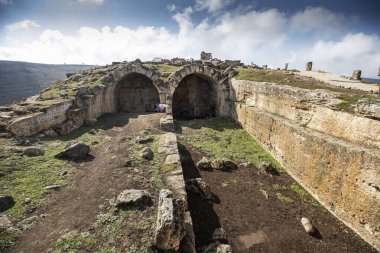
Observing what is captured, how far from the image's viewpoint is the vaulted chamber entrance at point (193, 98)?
17125mm

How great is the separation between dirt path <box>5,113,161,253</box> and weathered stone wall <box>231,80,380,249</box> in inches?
187

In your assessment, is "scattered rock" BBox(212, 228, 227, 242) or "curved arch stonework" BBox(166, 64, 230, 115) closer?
"scattered rock" BBox(212, 228, 227, 242)

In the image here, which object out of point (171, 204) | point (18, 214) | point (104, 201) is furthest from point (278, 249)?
point (18, 214)

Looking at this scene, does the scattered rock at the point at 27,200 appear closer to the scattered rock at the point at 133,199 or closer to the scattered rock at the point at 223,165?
the scattered rock at the point at 133,199

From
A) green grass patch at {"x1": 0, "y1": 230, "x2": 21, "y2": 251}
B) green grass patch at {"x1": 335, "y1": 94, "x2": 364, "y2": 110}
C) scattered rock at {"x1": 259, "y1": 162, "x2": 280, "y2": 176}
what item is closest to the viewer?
green grass patch at {"x1": 0, "y1": 230, "x2": 21, "y2": 251}

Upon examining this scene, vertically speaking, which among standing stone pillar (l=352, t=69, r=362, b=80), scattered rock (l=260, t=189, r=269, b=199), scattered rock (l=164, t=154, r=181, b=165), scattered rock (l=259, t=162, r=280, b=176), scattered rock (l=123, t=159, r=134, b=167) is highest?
standing stone pillar (l=352, t=69, r=362, b=80)

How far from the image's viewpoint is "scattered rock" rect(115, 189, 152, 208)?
471 cm

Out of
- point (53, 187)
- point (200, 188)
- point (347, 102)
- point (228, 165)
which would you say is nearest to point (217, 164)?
point (228, 165)

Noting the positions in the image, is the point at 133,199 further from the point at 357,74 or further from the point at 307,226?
the point at 357,74

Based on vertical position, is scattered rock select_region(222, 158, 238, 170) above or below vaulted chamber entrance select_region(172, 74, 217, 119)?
below

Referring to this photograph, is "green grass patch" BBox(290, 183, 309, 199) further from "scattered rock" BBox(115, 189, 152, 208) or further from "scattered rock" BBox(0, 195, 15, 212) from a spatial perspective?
"scattered rock" BBox(0, 195, 15, 212)

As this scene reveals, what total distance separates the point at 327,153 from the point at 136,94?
14471 mm

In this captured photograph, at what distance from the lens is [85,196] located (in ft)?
17.0

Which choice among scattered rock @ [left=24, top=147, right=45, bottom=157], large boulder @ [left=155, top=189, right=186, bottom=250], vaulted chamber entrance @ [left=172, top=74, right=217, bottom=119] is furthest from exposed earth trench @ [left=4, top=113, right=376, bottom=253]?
vaulted chamber entrance @ [left=172, top=74, right=217, bottom=119]
